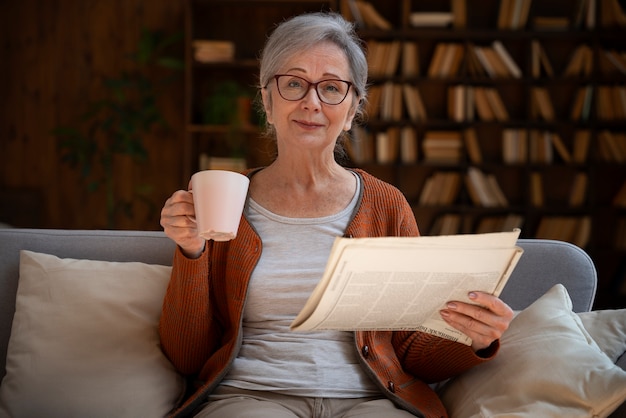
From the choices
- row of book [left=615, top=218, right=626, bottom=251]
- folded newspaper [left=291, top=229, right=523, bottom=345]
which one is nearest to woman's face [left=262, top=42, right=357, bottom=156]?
folded newspaper [left=291, top=229, right=523, bottom=345]

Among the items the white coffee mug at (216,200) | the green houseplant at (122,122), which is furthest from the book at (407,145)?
the white coffee mug at (216,200)

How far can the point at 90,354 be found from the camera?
1568 millimetres

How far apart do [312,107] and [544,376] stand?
720mm

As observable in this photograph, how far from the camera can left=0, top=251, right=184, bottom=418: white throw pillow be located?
1.53 meters

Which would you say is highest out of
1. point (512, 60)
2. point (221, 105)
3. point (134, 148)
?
point (512, 60)

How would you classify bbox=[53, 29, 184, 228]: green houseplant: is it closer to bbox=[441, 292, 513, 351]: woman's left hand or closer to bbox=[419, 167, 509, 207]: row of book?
bbox=[419, 167, 509, 207]: row of book

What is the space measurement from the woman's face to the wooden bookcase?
3099 millimetres

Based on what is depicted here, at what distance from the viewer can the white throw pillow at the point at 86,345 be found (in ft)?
5.01

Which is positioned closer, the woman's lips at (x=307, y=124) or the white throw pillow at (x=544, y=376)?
the white throw pillow at (x=544, y=376)

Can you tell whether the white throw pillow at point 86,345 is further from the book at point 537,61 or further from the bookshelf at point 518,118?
the book at point 537,61

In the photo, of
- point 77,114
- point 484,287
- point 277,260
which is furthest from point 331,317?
point 77,114

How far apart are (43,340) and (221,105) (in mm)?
3515

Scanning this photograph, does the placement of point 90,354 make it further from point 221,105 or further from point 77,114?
point 77,114

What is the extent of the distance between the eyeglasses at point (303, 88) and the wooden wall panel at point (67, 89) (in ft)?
12.5
